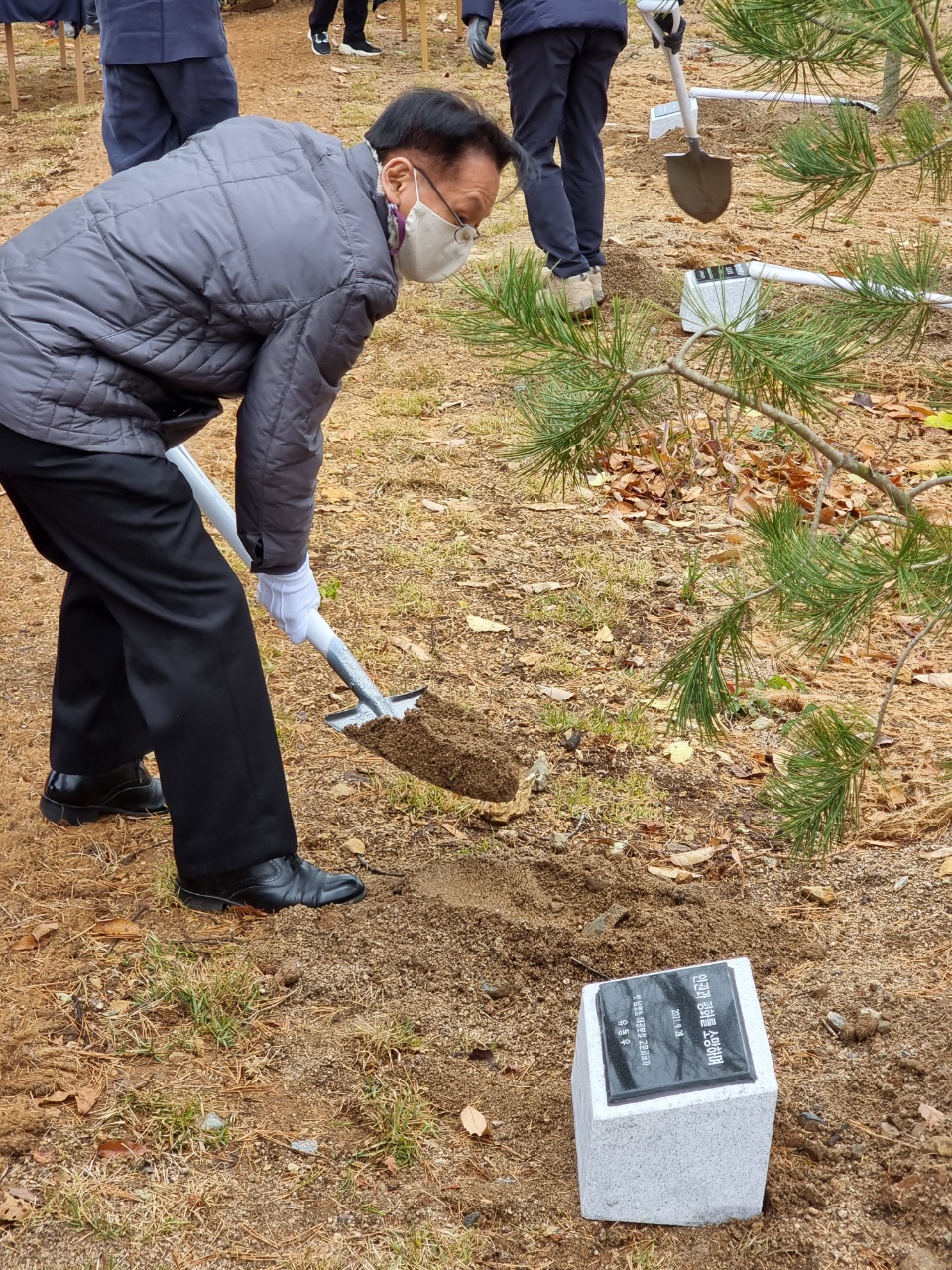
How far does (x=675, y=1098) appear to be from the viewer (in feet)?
5.65

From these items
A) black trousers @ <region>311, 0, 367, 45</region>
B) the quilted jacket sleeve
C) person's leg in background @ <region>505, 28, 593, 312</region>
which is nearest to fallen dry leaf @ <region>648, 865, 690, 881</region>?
the quilted jacket sleeve

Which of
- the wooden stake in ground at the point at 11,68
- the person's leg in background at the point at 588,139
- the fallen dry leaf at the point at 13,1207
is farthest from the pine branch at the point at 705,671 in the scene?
the wooden stake in ground at the point at 11,68

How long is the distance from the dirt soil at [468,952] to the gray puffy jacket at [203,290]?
1.71 ft

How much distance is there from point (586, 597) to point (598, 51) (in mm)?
2556

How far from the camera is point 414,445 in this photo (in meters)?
4.91

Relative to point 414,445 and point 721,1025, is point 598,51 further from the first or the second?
point 721,1025

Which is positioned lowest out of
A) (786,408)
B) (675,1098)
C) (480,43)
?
(675,1098)

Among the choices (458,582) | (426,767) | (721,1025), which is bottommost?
(458,582)

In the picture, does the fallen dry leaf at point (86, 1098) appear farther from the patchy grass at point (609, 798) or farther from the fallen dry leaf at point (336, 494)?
the fallen dry leaf at point (336, 494)

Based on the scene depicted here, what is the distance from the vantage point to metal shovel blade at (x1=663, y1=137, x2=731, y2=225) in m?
6.07

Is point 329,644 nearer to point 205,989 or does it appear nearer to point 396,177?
point 205,989

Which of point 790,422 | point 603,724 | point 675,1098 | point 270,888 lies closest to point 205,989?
point 270,888

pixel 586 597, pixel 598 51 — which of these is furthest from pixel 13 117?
pixel 586 597

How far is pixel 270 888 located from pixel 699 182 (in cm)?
485
